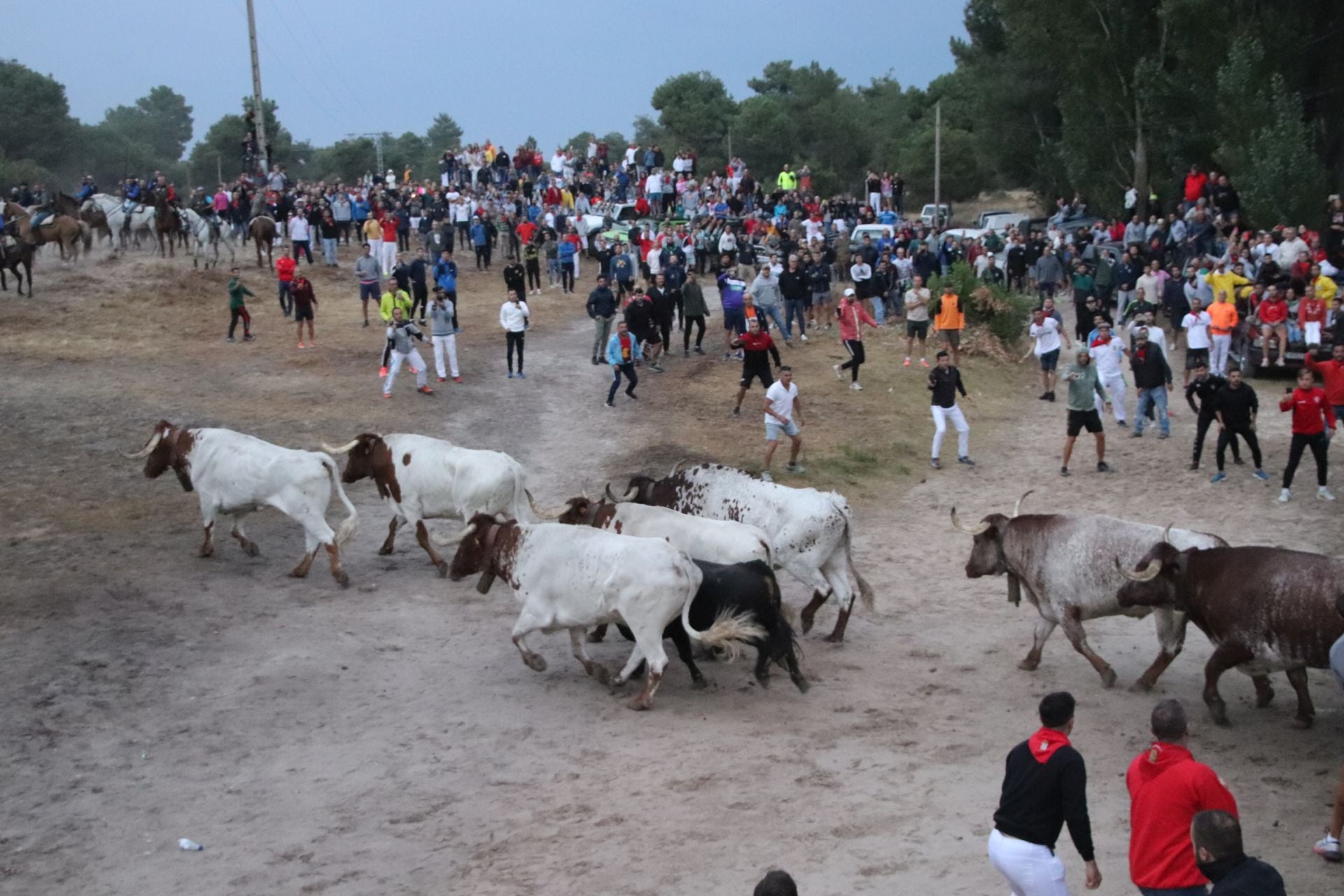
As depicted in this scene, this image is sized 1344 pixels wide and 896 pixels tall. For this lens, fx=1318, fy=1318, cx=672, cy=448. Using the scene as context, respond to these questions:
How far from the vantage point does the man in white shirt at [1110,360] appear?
20.2 meters

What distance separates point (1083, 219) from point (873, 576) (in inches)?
1077

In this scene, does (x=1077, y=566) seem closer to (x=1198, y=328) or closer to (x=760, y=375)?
(x=760, y=375)

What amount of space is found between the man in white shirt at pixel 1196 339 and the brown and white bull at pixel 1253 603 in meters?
12.4

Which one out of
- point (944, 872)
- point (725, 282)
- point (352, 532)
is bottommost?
point (944, 872)

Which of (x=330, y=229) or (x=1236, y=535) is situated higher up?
(x=330, y=229)

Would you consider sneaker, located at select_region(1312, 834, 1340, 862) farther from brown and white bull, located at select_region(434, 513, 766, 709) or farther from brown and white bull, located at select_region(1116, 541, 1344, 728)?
brown and white bull, located at select_region(434, 513, 766, 709)

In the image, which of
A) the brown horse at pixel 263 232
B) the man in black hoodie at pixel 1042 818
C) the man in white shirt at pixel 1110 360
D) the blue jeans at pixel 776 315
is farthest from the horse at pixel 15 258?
the man in black hoodie at pixel 1042 818

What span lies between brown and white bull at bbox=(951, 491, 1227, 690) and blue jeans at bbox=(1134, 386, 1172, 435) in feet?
29.2

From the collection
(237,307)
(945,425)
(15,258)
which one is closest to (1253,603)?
(945,425)

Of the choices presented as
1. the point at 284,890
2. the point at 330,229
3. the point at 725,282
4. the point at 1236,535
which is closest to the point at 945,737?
the point at 284,890

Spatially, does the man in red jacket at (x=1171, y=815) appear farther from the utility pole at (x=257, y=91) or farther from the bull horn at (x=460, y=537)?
the utility pole at (x=257, y=91)

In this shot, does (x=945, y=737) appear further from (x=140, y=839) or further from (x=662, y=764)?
(x=140, y=839)

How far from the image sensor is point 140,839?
8.84 m

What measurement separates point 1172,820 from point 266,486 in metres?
10.3
